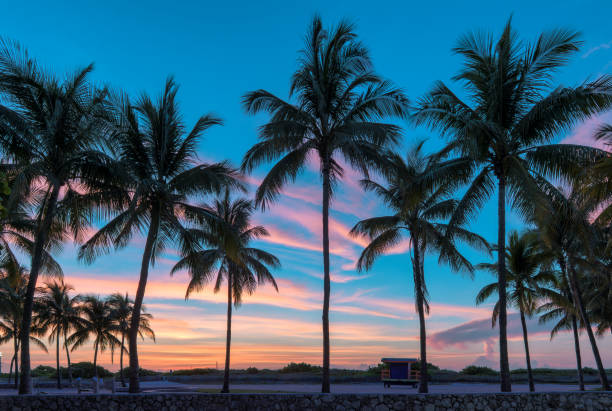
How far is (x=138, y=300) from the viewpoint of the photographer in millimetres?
16906

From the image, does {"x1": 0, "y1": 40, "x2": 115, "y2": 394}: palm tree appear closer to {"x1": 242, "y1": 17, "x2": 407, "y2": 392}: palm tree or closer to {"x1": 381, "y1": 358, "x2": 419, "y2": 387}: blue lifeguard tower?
{"x1": 242, "y1": 17, "x2": 407, "y2": 392}: palm tree

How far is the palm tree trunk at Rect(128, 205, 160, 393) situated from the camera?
1593 centimetres

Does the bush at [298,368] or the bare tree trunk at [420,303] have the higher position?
the bare tree trunk at [420,303]

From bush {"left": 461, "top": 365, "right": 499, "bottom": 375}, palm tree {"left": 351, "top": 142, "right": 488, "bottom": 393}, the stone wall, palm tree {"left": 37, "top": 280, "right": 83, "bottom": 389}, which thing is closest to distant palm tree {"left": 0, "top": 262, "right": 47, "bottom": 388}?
palm tree {"left": 37, "top": 280, "right": 83, "bottom": 389}

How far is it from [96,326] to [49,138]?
34927mm

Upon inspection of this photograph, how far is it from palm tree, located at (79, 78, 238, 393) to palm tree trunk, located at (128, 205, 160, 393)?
3 cm

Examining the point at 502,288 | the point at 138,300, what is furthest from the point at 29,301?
the point at 502,288

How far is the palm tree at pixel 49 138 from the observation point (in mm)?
15586

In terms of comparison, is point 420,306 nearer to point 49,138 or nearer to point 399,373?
point 399,373

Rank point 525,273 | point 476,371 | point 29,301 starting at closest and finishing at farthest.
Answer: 1. point 29,301
2. point 525,273
3. point 476,371

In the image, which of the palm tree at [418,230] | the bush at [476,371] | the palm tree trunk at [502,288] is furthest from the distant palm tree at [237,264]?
the bush at [476,371]

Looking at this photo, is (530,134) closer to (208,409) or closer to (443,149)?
(443,149)

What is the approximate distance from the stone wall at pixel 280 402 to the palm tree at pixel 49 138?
2656mm

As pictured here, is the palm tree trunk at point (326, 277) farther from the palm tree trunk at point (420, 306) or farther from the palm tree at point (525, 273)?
the palm tree at point (525, 273)
